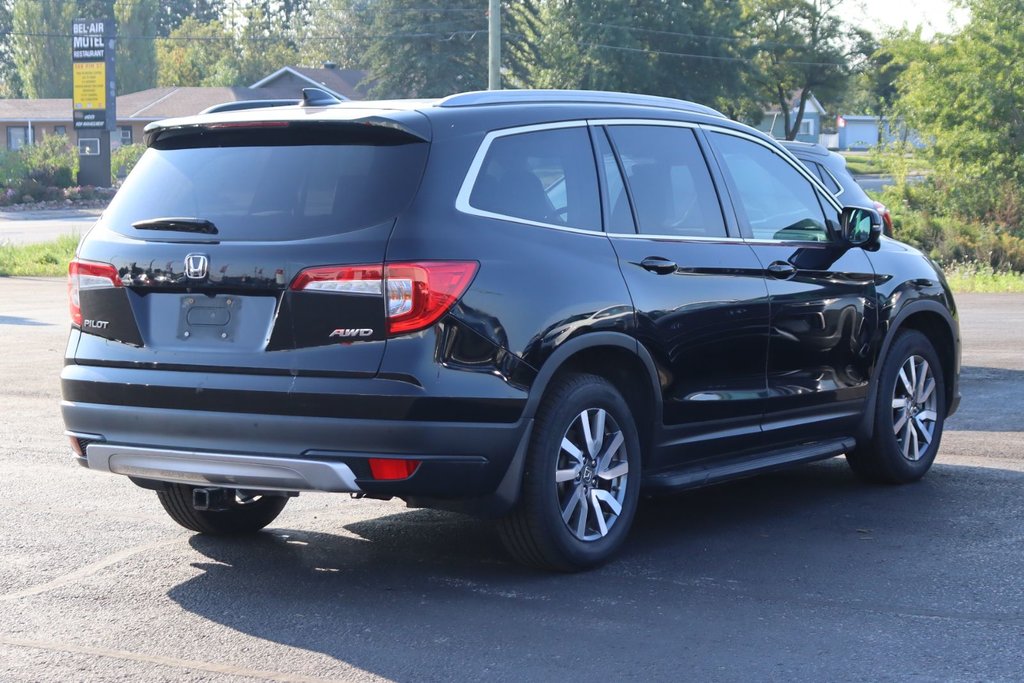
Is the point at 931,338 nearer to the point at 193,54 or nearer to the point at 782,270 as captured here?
the point at 782,270

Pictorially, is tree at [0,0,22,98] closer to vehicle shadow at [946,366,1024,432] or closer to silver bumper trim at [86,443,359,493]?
vehicle shadow at [946,366,1024,432]

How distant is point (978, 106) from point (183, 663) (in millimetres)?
34904

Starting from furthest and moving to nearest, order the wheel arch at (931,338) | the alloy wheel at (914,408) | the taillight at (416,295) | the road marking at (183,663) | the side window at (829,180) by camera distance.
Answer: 1. the side window at (829,180)
2. the alloy wheel at (914,408)
3. the wheel arch at (931,338)
4. the taillight at (416,295)
5. the road marking at (183,663)

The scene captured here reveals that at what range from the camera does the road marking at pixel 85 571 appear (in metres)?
5.58

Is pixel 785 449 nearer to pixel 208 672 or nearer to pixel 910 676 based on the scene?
pixel 910 676

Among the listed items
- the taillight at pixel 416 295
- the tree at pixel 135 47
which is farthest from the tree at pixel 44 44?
the taillight at pixel 416 295

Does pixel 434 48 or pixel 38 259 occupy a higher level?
pixel 434 48

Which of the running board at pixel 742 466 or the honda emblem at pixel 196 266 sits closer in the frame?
the honda emblem at pixel 196 266

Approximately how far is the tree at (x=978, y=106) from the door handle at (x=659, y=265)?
3149cm

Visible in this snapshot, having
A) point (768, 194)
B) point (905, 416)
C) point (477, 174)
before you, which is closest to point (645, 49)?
point (905, 416)

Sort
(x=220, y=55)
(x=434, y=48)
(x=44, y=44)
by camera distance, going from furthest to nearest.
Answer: (x=220, y=55)
(x=44, y=44)
(x=434, y=48)

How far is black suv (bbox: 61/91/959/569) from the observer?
5.19 metres

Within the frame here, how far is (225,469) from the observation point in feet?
17.3

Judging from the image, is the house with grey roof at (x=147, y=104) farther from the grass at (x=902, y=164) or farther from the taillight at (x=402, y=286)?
the taillight at (x=402, y=286)
